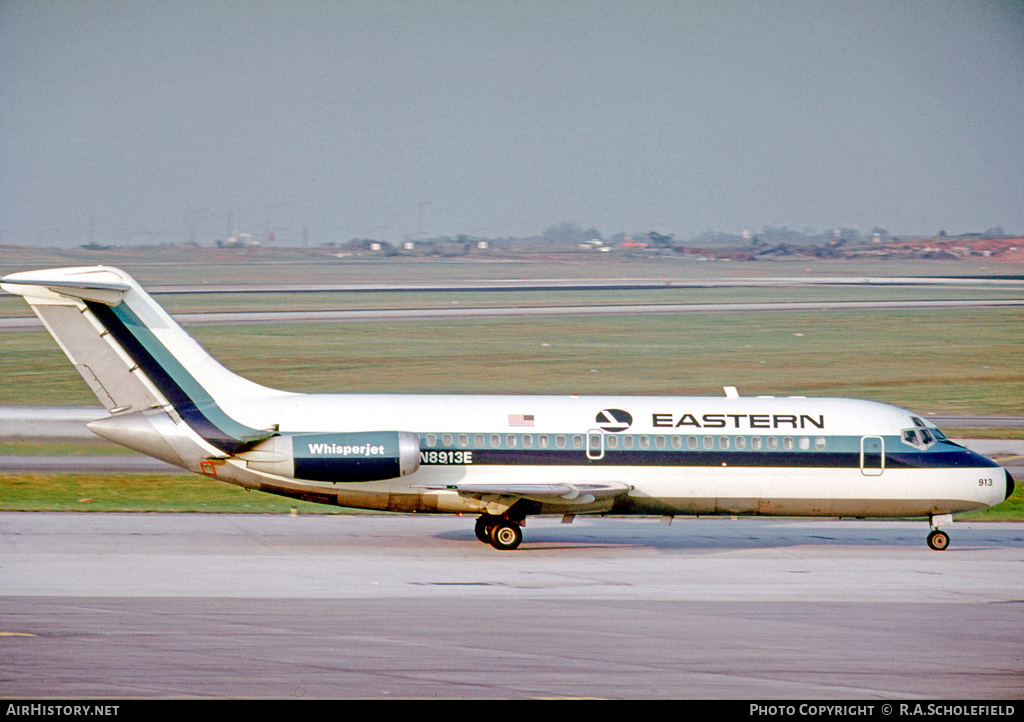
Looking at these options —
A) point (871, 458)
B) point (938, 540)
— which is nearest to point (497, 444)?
point (871, 458)

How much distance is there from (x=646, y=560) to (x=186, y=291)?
89442 millimetres

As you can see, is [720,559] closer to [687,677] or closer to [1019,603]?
[1019,603]

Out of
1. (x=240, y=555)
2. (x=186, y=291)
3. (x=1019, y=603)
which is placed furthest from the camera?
(x=186, y=291)

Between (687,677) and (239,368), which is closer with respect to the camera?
(687,677)

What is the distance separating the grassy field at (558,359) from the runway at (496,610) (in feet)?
17.2

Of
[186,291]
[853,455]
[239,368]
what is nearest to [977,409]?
[853,455]

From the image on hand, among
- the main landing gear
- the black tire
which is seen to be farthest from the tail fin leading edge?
the main landing gear

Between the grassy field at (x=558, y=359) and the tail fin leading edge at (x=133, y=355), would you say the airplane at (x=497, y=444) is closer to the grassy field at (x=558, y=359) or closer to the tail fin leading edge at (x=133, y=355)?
the tail fin leading edge at (x=133, y=355)

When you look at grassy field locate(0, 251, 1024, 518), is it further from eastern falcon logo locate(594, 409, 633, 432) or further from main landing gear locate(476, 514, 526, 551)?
eastern falcon logo locate(594, 409, 633, 432)

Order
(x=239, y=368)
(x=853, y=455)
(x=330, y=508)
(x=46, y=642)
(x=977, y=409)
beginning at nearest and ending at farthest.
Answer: (x=46, y=642) → (x=853, y=455) → (x=330, y=508) → (x=977, y=409) → (x=239, y=368)

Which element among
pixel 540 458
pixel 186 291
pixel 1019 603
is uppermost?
pixel 186 291

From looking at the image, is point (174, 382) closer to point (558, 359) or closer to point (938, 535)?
point (938, 535)

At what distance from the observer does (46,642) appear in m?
15.8

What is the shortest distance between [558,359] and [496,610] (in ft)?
144
